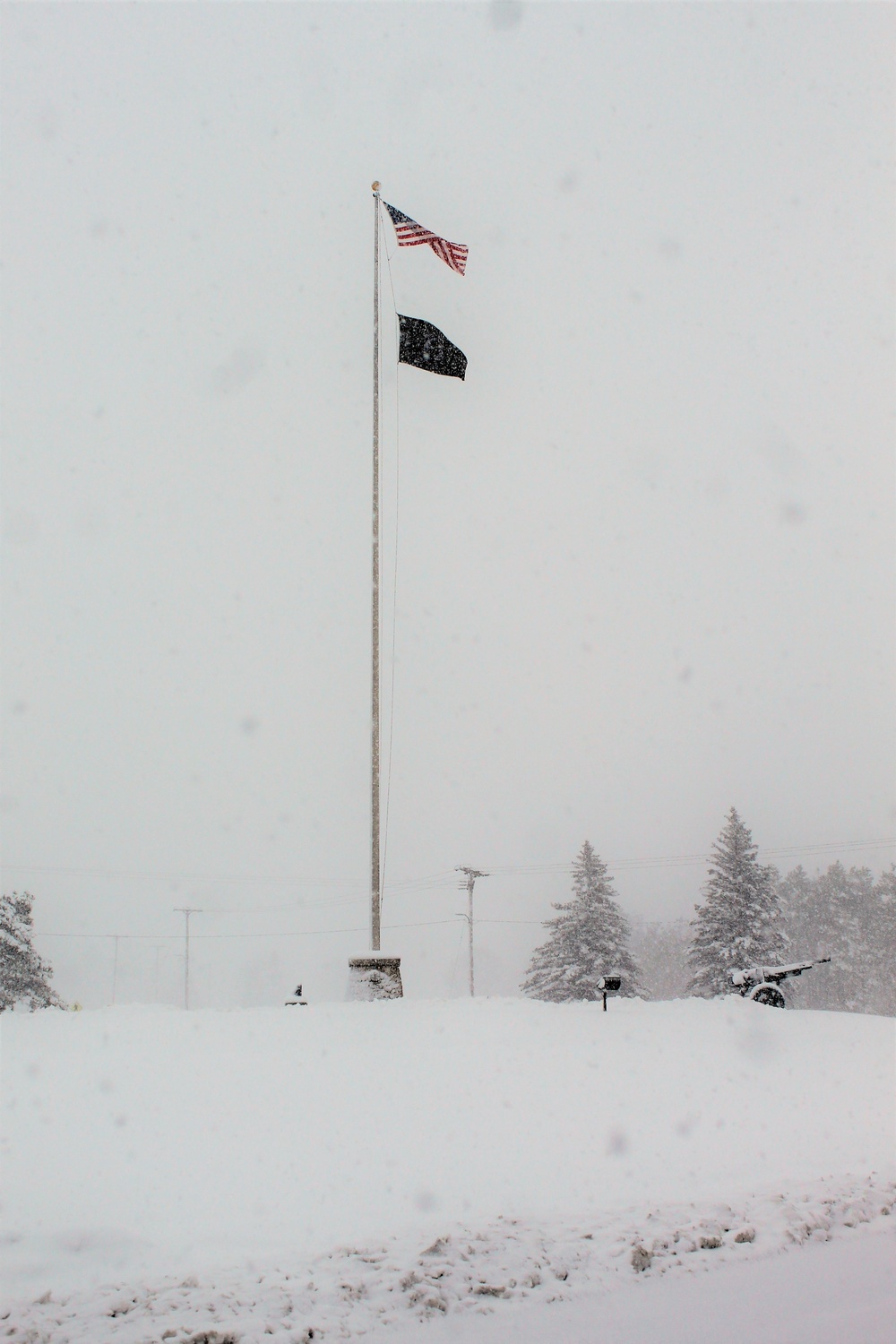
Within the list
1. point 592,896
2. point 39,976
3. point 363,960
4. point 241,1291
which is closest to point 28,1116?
point 241,1291

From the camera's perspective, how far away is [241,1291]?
9.46 ft

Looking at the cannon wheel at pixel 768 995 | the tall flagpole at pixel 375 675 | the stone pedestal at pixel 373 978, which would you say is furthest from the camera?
the cannon wheel at pixel 768 995

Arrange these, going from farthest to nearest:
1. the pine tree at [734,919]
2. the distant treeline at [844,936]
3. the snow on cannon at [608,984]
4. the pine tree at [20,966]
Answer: the distant treeline at [844,936], the pine tree at [734,919], the pine tree at [20,966], the snow on cannon at [608,984]

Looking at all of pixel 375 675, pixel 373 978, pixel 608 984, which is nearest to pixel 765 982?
pixel 608 984

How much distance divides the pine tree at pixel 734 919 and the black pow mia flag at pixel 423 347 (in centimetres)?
2846

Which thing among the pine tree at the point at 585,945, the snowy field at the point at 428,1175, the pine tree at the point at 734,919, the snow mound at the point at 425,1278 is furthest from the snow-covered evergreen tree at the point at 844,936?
the snow mound at the point at 425,1278

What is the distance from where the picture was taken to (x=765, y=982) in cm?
1121

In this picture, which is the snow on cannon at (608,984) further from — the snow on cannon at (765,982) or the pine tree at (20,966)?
the pine tree at (20,966)

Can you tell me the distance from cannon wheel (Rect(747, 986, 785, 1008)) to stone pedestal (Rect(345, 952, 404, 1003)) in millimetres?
5439

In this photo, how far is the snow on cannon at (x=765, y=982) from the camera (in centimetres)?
1088

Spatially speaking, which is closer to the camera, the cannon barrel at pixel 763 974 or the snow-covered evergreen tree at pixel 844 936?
the cannon barrel at pixel 763 974

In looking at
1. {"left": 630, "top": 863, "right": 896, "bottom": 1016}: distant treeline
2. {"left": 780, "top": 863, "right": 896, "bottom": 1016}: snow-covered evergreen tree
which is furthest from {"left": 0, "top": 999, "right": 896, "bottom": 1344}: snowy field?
{"left": 780, "top": 863, "right": 896, "bottom": 1016}: snow-covered evergreen tree

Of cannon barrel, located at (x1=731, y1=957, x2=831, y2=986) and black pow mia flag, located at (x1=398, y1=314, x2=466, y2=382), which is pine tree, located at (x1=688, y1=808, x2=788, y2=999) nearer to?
cannon barrel, located at (x1=731, y1=957, x2=831, y2=986)

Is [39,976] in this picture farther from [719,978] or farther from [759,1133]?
[759,1133]
